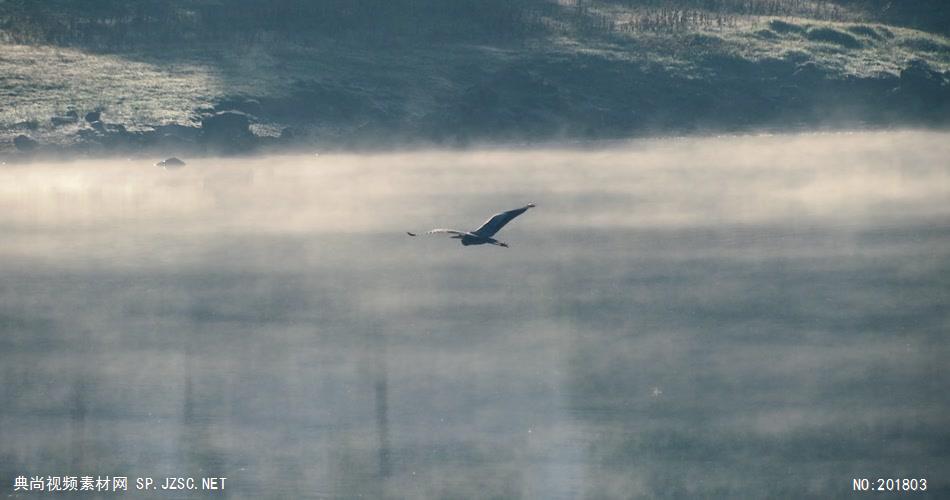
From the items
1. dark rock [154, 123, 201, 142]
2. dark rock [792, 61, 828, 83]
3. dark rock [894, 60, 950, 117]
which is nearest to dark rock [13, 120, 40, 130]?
dark rock [154, 123, 201, 142]

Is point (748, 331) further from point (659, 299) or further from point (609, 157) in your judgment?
point (609, 157)

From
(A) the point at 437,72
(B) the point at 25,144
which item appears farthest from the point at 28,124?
(A) the point at 437,72

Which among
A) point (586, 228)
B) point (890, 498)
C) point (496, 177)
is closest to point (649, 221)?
point (586, 228)

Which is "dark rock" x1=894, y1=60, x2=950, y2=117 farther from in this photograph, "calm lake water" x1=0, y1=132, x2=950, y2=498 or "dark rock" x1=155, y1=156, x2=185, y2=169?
"dark rock" x1=155, y1=156, x2=185, y2=169

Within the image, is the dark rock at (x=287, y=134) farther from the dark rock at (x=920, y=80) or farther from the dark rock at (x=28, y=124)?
the dark rock at (x=920, y=80)

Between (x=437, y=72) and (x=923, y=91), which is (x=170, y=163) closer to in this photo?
Result: (x=437, y=72)

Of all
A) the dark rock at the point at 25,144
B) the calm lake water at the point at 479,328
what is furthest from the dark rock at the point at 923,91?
the dark rock at the point at 25,144
